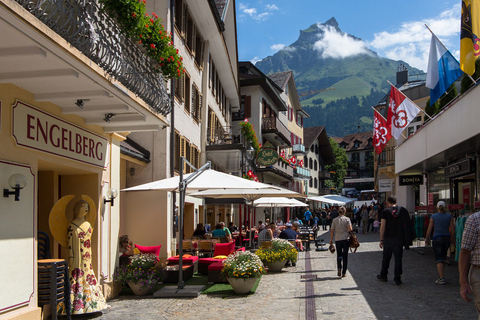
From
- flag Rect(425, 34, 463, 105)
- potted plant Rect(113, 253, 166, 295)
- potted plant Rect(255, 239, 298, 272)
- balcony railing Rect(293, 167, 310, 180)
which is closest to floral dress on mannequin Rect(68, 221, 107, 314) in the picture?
potted plant Rect(113, 253, 166, 295)

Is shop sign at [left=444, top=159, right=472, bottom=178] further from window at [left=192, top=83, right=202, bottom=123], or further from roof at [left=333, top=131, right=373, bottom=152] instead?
roof at [left=333, top=131, right=373, bottom=152]

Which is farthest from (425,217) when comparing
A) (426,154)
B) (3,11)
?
(3,11)

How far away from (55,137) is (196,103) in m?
14.5

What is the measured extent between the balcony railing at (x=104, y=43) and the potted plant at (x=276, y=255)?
5756 millimetres

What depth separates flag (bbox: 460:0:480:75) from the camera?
37.6 ft

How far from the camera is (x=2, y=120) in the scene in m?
7.18

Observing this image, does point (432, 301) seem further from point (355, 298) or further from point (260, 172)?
point (260, 172)

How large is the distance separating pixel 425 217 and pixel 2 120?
16711 millimetres

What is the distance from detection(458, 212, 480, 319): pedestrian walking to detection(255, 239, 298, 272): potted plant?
9520 millimetres

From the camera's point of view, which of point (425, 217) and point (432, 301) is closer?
point (432, 301)

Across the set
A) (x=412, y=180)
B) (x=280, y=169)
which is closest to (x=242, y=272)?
(x=412, y=180)

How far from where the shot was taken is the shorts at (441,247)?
11.5 m

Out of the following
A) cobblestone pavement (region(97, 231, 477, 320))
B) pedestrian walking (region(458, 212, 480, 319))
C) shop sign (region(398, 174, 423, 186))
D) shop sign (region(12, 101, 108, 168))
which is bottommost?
cobblestone pavement (region(97, 231, 477, 320))

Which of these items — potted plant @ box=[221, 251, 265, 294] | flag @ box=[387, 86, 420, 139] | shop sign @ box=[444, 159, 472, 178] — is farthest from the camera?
flag @ box=[387, 86, 420, 139]
